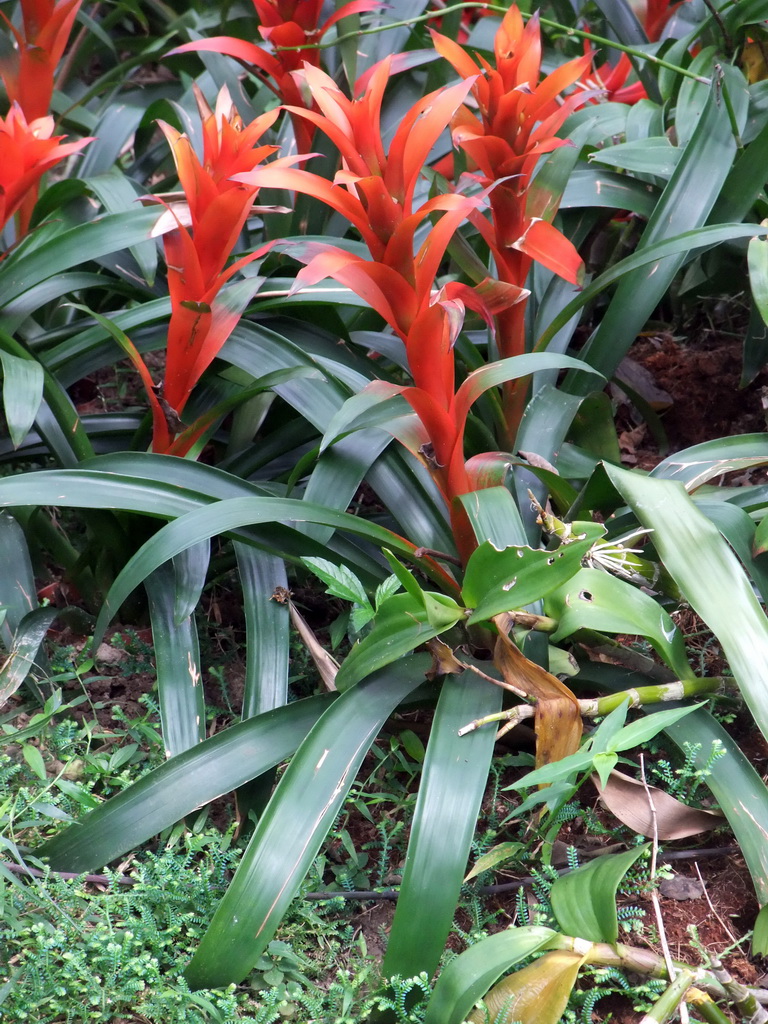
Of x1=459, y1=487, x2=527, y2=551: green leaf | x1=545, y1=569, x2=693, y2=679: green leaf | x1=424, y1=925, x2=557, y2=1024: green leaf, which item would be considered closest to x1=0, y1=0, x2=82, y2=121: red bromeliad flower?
x1=459, y1=487, x2=527, y2=551: green leaf

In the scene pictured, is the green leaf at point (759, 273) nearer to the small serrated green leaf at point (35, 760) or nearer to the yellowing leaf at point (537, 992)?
the yellowing leaf at point (537, 992)

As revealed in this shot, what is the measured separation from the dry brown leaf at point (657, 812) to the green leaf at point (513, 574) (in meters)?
0.34

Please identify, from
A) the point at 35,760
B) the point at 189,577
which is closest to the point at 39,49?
the point at 189,577

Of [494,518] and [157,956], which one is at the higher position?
[494,518]

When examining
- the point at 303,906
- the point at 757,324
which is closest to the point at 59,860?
the point at 303,906

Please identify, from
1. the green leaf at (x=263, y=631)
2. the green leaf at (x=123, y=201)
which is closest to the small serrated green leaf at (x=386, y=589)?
the green leaf at (x=263, y=631)

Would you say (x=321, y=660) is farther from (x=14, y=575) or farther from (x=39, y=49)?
(x=39, y=49)

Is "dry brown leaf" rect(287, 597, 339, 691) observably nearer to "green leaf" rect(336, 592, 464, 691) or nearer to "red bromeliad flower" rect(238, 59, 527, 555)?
"green leaf" rect(336, 592, 464, 691)

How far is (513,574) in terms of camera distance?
124 centimetres

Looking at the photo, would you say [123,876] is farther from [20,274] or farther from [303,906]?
[20,274]

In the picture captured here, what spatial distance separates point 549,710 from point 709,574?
0.31 metres

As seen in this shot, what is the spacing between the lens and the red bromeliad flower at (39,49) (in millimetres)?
1944

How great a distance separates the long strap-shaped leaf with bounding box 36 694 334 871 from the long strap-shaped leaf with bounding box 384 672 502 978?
0.25m

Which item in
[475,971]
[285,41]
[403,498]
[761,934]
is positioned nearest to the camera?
[475,971]
